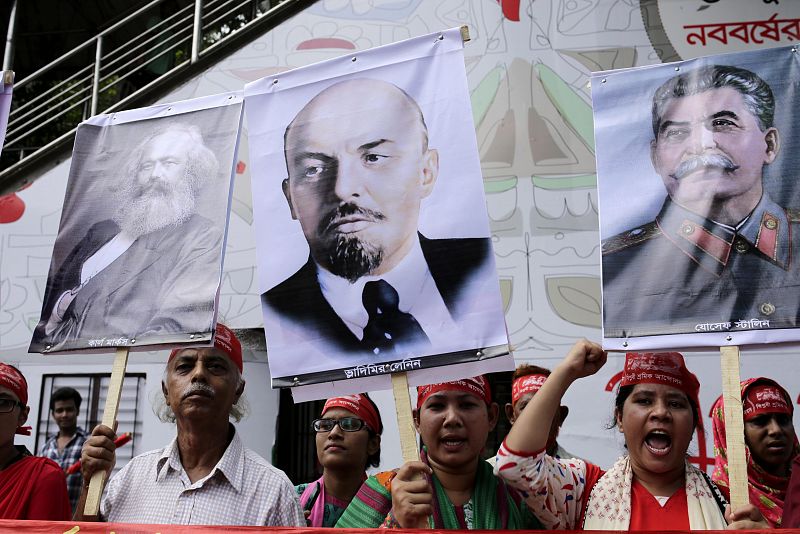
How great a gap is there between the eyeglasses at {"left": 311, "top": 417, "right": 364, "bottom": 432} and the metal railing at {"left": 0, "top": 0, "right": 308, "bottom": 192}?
12.0ft

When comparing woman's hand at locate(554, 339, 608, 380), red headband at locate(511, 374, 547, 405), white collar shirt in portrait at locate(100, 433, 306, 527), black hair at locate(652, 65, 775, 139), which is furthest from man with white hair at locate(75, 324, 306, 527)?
black hair at locate(652, 65, 775, 139)

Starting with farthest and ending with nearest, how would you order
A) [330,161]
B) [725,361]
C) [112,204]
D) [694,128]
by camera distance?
[112,204] → [330,161] → [694,128] → [725,361]

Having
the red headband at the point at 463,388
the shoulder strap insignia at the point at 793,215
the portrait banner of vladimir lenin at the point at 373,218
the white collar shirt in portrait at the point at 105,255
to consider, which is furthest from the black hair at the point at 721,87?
the white collar shirt in portrait at the point at 105,255

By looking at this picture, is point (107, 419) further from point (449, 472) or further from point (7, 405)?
point (449, 472)

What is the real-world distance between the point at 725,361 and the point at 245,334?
13.3ft

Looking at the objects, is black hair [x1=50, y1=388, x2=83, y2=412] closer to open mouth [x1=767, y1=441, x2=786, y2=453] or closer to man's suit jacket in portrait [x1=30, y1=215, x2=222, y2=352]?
man's suit jacket in portrait [x1=30, y1=215, x2=222, y2=352]

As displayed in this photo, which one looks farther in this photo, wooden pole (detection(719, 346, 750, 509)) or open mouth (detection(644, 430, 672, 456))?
open mouth (detection(644, 430, 672, 456))

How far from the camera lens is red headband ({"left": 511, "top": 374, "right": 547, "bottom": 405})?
149 inches

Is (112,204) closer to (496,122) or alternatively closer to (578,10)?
(496,122)

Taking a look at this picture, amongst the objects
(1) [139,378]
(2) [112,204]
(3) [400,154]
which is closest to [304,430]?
(1) [139,378]

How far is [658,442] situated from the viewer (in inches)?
99.9

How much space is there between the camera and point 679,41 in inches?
233

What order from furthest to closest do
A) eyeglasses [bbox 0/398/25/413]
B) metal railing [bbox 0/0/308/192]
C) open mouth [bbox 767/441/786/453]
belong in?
metal railing [bbox 0/0/308/192], open mouth [bbox 767/441/786/453], eyeglasses [bbox 0/398/25/413]

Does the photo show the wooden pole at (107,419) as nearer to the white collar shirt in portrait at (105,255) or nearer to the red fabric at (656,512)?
the white collar shirt in portrait at (105,255)
